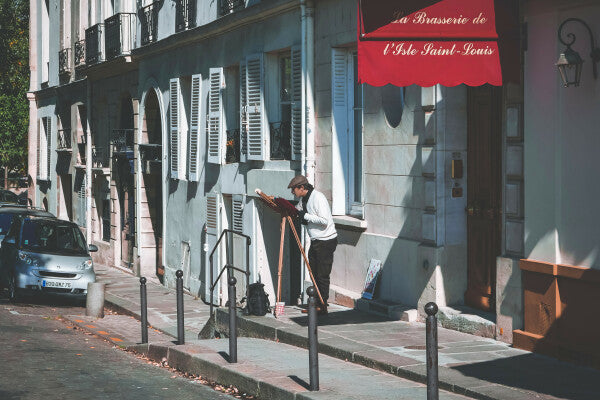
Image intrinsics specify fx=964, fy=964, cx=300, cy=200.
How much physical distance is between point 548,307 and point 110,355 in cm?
557

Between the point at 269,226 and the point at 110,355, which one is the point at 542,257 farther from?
the point at 269,226

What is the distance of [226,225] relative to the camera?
1867 centimetres

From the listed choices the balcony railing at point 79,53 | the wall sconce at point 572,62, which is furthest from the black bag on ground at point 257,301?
the balcony railing at point 79,53

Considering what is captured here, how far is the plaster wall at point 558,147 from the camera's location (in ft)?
29.6

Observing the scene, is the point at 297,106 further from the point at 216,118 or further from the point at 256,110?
the point at 216,118

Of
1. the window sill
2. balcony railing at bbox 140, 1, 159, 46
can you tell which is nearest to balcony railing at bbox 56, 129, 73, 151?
balcony railing at bbox 140, 1, 159, 46

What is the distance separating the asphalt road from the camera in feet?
30.3

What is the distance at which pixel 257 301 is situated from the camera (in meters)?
12.7

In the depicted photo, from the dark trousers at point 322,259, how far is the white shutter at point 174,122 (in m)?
8.98

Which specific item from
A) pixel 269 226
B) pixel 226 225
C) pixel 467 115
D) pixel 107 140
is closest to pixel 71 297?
pixel 226 225

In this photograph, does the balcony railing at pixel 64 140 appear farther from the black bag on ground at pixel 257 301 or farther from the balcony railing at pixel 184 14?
the black bag on ground at pixel 257 301

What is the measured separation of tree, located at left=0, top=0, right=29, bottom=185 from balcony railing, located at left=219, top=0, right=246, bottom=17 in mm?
22353

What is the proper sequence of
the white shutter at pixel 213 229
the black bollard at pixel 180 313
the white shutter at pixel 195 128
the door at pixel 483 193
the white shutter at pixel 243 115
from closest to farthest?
the door at pixel 483 193
the black bollard at pixel 180 313
the white shutter at pixel 243 115
the white shutter at pixel 213 229
the white shutter at pixel 195 128

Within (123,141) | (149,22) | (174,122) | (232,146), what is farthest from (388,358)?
(123,141)
